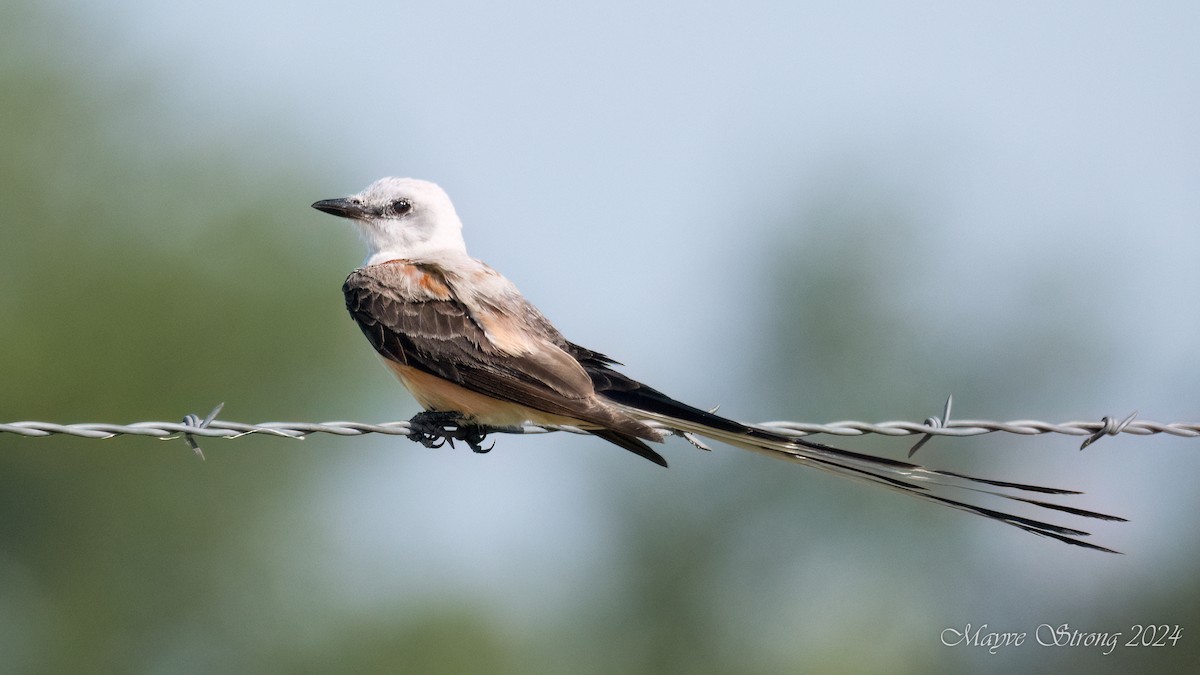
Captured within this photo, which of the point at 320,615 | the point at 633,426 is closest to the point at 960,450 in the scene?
the point at 320,615

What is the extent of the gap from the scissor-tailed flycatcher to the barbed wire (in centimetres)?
16

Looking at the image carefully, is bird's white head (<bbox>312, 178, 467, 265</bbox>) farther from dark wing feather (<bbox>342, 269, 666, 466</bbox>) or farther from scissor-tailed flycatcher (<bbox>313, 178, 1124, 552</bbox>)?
dark wing feather (<bbox>342, 269, 666, 466</bbox>)

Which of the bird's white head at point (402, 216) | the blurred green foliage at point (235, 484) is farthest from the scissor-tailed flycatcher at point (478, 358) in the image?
the blurred green foliage at point (235, 484)

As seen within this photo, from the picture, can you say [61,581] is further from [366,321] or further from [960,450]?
[366,321]

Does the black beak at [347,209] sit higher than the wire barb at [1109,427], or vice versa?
the black beak at [347,209]

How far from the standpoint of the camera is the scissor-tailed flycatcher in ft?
16.7

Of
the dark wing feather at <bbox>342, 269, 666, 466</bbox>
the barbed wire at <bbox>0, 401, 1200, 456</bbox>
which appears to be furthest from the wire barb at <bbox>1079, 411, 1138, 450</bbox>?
the dark wing feather at <bbox>342, 269, 666, 466</bbox>

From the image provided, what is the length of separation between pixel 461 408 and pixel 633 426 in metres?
1.06

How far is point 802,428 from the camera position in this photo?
16.7 ft

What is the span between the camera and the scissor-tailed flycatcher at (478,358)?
16.7ft

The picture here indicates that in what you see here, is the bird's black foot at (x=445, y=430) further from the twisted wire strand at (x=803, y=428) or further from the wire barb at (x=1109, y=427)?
the wire barb at (x=1109, y=427)

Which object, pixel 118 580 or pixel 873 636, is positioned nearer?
pixel 873 636

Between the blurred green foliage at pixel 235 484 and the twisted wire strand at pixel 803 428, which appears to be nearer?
the twisted wire strand at pixel 803 428

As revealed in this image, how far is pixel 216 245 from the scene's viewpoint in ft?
77.7
